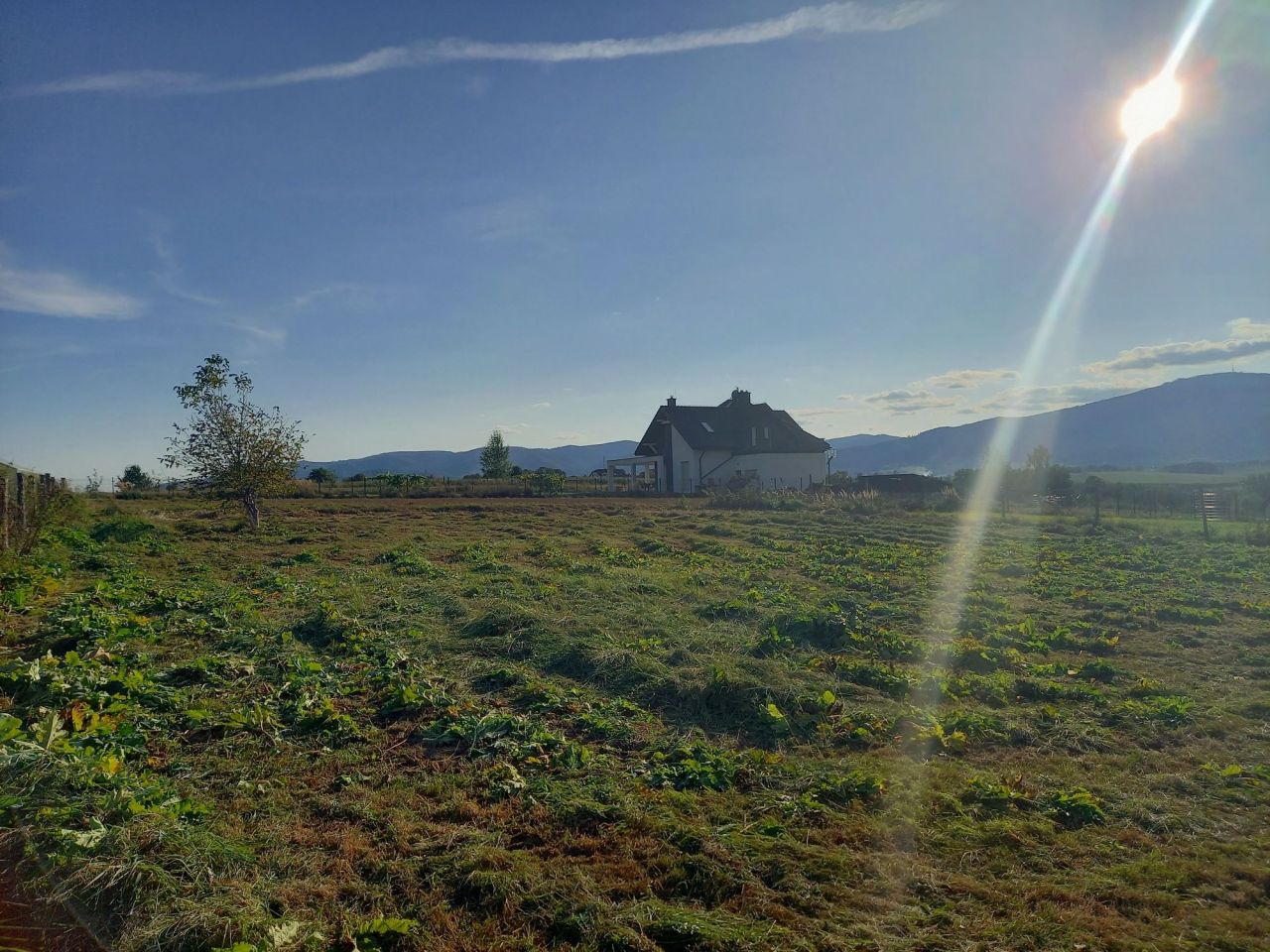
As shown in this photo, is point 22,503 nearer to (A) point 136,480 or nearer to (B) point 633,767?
(B) point 633,767

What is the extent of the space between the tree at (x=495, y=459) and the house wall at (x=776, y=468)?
900 inches

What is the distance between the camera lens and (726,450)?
4772cm

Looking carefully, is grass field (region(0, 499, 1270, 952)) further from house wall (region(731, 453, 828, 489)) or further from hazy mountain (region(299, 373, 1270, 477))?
hazy mountain (region(299, 373, 1270, 477))

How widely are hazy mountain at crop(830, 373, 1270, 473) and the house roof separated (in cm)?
8203

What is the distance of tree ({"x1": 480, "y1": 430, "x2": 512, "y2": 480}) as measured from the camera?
6181cm

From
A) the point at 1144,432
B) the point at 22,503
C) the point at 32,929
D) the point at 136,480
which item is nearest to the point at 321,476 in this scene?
the point at 136,480

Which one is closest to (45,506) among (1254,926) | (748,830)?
(748,830)

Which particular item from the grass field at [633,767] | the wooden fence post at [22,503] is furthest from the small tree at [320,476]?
the grass field at [633,767]

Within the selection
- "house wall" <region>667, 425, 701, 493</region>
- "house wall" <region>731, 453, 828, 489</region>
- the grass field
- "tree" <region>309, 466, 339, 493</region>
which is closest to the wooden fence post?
the grass field

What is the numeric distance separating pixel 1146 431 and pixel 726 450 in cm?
16898

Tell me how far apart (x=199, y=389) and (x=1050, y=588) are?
2362 centimetres

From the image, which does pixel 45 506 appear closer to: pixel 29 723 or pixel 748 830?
pixel 29 723

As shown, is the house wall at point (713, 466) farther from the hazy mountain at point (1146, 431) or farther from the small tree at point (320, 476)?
the hazy mountain at point (1146, 431)

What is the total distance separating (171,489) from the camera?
40781 mm
